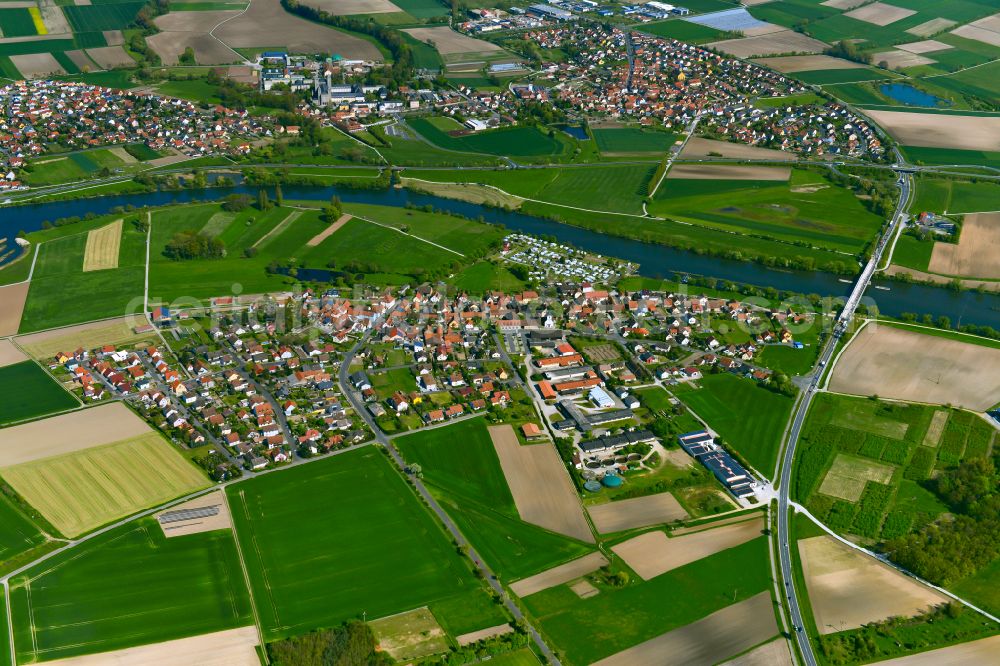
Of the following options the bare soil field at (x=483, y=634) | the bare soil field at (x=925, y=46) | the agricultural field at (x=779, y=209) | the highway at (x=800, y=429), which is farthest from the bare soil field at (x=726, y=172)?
the bare soil field at (x=483, y=634)

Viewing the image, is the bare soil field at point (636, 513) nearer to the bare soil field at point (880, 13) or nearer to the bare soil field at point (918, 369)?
the bare soil field at point (918, 369)

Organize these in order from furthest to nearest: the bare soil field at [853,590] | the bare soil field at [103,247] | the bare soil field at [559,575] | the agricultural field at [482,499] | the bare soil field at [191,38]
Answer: the bare soil field at [191,38]
the bare soil field at [103,247]
the agricultural field at [482,499]
the bare soil field at [559,575]
the bare soil field at [853,590]

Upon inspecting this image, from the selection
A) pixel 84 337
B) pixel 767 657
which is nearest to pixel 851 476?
pixel 767 657

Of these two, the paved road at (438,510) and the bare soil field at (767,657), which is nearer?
the bare soil field at (767,657)

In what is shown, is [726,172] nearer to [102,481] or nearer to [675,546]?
[675,546]

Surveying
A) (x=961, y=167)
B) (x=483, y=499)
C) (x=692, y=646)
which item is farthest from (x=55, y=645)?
(x=961, y=167)

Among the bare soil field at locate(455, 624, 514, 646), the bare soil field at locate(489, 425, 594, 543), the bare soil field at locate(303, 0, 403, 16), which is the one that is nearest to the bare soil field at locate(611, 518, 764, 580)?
the bare soil field at locate(489, 425, 594, 543)

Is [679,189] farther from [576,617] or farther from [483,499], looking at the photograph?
[576,617]
